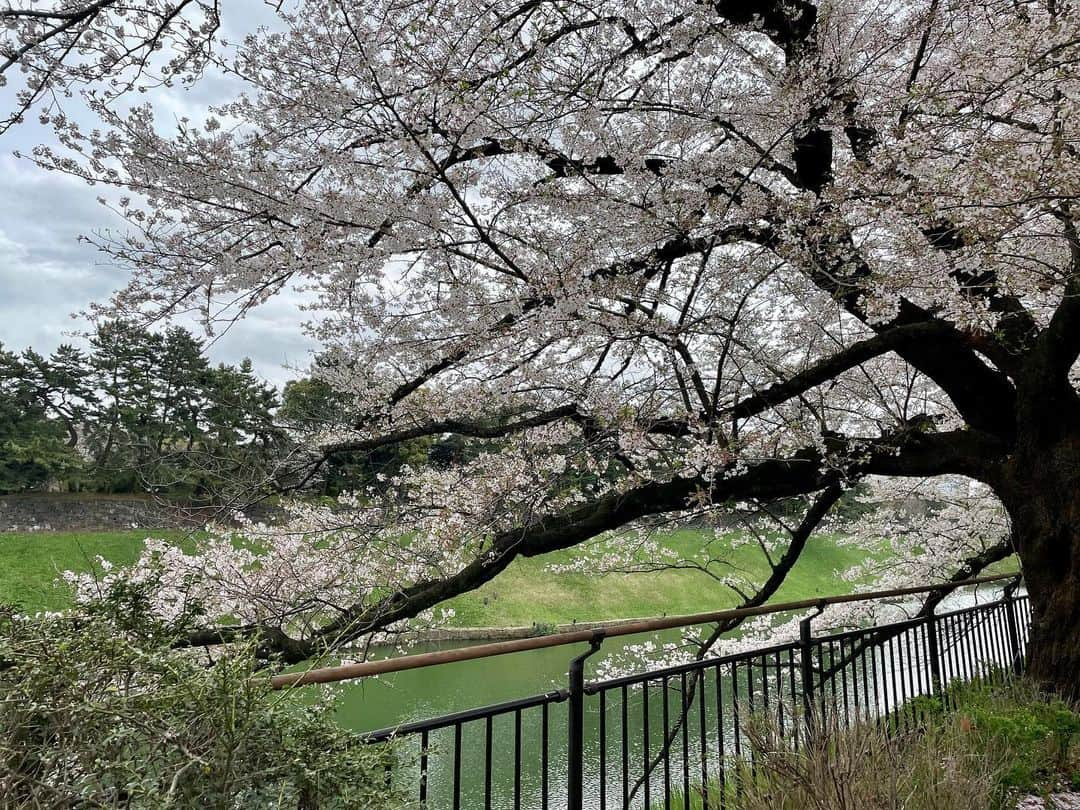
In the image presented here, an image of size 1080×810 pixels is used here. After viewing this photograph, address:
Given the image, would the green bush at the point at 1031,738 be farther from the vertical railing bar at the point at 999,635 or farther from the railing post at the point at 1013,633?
the vertical railing bar at the point at 999,635

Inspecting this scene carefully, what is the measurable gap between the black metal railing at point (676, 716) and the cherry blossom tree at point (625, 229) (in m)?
1.05

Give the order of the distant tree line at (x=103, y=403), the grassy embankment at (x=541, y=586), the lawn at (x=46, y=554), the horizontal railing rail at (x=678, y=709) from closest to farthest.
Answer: the horizontal railing rail at (x=678, y=709)
the lawn at (x=46, y=554)
the grassy embankment at (x=541, y=586)
the distant tree line at (x=103, y=403)

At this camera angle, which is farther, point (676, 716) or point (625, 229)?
point (676, 716)

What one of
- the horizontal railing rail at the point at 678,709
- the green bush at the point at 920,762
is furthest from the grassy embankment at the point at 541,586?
the green bush at the point at 920,762

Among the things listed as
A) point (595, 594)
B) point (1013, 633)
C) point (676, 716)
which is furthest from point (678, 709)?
point (595, 594)

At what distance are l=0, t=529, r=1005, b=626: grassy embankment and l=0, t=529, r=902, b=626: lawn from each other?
0.02 metres

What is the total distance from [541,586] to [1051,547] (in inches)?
684

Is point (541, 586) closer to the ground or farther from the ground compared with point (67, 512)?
closer to the ground

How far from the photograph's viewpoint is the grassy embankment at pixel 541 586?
17375 millimetres

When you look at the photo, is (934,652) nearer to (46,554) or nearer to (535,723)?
(535,723)

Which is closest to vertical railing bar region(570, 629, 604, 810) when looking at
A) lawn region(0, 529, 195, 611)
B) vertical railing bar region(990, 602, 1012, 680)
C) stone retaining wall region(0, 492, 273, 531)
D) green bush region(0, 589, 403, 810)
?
green bush region(0, 589, 403, 810)

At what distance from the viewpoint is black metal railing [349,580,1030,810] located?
7.22 feet

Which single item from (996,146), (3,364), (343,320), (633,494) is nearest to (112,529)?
(3,364)

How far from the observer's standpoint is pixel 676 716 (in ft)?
28.7
